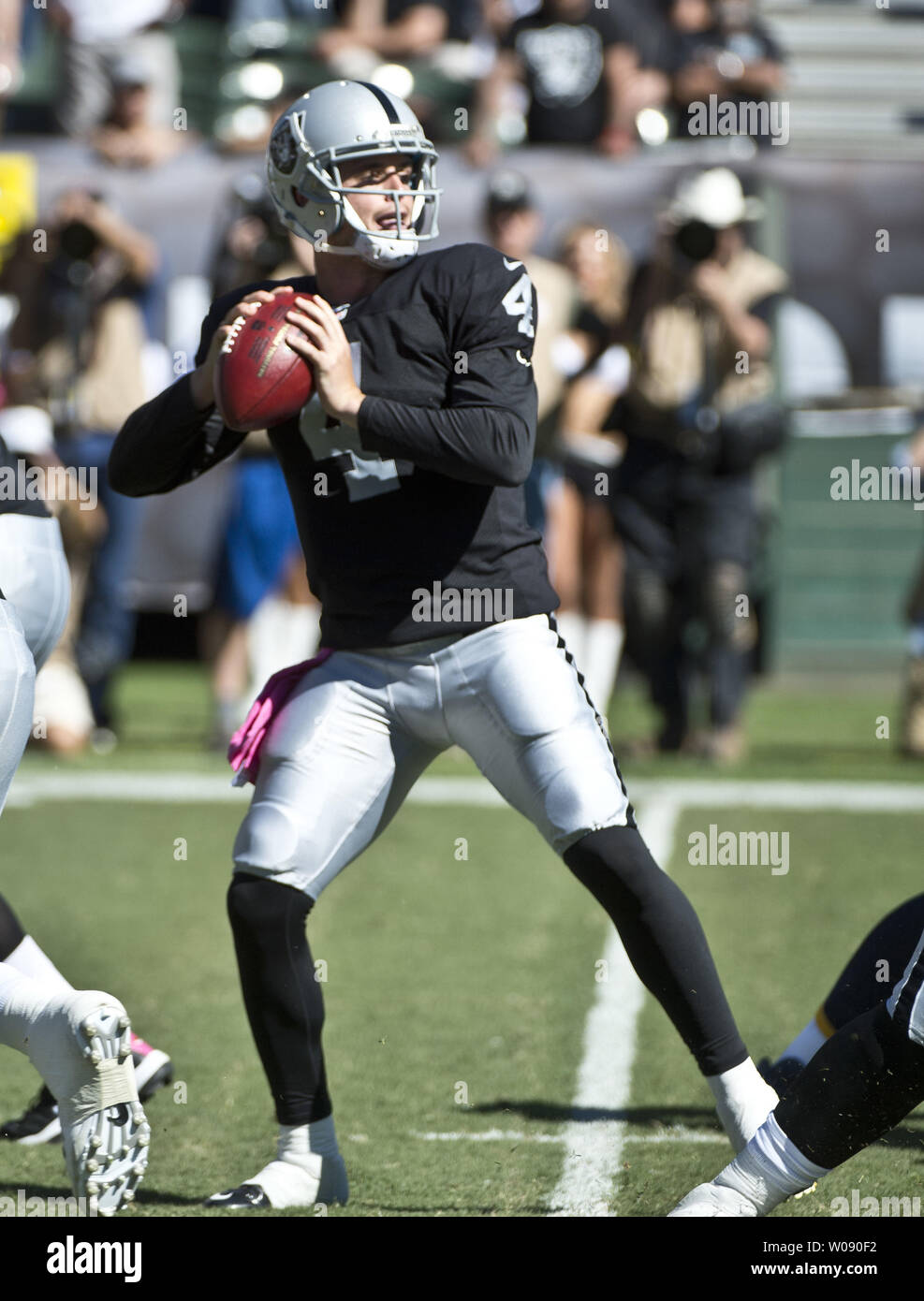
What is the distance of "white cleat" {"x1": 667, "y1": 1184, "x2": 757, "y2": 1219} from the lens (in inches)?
119

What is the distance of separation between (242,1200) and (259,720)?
823 mm

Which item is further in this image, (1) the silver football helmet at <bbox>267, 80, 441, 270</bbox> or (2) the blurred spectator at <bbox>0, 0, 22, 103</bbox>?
(2) the blurred spectator at <bbox>0, 0, 22, 103</bbox>

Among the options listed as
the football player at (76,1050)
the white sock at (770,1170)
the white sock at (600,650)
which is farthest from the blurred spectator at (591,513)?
the white sock at (770,1170)

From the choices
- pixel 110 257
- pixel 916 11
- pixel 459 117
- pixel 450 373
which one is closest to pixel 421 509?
pixel 450 373

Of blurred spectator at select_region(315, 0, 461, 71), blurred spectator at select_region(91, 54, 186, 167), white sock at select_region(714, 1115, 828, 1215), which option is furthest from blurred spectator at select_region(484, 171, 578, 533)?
white sock at select_region(714, 1115, 828, 1215)

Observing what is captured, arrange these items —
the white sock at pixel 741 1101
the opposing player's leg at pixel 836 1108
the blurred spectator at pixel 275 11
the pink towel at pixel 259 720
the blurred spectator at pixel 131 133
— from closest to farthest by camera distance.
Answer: the opposing player's leg at pixel 836 1108, the white sock at pixel 741 1101, the pink towel at pixel 259 720, the blurred spectator at pixel 131 133, the blurred spectator at pixel 275 11

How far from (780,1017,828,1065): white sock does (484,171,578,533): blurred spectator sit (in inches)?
186

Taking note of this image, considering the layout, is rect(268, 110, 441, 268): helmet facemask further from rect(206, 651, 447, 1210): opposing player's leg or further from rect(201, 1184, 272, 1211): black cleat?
rect(201, 1184, 272, 1211): black cleat

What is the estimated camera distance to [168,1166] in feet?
12.0

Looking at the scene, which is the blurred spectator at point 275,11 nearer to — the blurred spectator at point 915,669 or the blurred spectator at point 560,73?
the blurred spectator at point 560,73

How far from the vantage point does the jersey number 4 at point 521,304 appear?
135 inches

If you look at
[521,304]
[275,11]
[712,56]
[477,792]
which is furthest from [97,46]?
[521,304]
